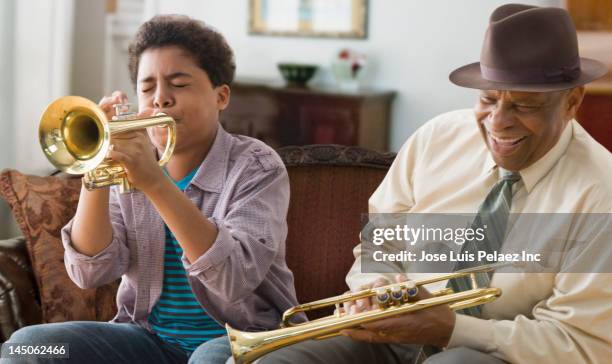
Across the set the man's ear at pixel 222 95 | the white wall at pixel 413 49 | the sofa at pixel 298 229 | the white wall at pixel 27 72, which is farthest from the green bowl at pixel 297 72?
the man's ear at pixel 222 95

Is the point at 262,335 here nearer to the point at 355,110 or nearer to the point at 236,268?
the point at 236,268

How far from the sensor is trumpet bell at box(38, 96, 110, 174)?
5.21 ft

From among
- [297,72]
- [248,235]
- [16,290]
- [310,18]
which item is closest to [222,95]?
[248,235]

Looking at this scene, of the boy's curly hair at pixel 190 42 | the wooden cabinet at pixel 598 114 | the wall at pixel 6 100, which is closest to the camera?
the boy's curly hair at pixel 190 42

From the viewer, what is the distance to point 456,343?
1.68 meters

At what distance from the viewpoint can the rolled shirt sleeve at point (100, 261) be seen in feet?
5.92

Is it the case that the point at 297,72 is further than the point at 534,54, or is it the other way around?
the point at 297,72

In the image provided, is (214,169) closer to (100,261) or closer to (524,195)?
(100,261)

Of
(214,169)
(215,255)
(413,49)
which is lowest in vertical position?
(215,255)

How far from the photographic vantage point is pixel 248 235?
176 centimetres

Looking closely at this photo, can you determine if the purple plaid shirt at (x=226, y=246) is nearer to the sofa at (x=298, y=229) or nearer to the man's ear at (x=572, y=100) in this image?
the sofa at (x=298, y=229)

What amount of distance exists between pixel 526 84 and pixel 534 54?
0.07m

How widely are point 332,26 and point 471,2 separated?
774 millimetres

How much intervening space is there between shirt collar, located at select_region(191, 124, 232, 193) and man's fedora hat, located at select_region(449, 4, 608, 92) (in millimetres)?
543
